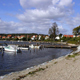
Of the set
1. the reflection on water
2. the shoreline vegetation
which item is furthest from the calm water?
the shoreline vegetation

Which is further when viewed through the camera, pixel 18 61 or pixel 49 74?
pixel 18 61

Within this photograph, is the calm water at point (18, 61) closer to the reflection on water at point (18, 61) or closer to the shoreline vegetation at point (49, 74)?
the reflection on water at point (18, 61)

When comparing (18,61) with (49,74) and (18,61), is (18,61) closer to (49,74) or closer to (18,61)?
(18,61)

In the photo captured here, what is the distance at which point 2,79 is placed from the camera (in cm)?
1098

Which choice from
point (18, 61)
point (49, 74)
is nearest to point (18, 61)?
point (18, 61)

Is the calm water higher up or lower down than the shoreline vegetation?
lower down

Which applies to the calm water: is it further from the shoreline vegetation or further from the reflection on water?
the shoreline vegetation

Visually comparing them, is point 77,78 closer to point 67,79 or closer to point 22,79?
point 67,79

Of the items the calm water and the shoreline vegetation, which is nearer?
the shoreline vegetation

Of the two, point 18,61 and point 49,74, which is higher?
point 49,74

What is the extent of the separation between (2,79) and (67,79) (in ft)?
18.9

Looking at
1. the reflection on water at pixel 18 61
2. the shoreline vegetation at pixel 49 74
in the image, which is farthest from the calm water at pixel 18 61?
the shoreline vegetation at pixel 49 74

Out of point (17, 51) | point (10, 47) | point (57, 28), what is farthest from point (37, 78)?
point (57, 28)

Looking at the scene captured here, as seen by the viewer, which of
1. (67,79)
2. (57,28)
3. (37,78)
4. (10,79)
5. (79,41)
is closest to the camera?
(67,79)
